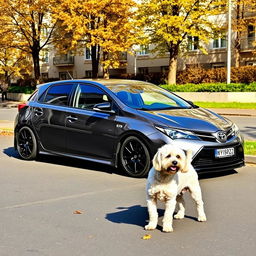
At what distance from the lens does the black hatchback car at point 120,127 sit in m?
7.32

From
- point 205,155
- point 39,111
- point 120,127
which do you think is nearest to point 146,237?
point 205,155

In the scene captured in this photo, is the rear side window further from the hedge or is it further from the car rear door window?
the hedge

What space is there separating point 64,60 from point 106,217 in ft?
182

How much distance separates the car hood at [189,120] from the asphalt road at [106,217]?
811 mm

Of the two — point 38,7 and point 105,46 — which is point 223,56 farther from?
point 38,7

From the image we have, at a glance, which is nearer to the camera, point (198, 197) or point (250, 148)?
point (198, 197)

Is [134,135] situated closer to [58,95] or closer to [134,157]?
[134,157]

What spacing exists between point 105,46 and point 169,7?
6178 mm

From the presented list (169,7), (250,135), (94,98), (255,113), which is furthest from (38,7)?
(94,98)

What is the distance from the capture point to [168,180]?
4.76 metres

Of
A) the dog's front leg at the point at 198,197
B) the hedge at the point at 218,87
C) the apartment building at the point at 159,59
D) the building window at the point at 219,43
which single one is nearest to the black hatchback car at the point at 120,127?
the dog's front leg at the point at 198,197

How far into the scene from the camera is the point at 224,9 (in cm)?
3672

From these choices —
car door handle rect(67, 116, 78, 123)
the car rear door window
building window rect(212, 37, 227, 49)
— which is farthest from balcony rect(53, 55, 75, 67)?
car door handle rect(67, 116, 78, 123)

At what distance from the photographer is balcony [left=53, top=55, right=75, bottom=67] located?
5897 cm
